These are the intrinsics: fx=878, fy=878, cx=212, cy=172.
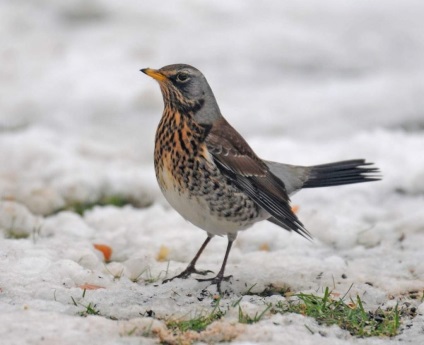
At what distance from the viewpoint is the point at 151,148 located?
954 centimetres

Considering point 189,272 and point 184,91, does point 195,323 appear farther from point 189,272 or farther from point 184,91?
point 184,91

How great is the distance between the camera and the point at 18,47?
11.8 meters

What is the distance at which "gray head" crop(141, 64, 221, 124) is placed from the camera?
19.9 feet

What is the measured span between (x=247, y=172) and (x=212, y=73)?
222 inches

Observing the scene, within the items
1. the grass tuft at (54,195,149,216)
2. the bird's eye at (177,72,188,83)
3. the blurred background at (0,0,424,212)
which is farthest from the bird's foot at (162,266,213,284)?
the blurred background at (0,0,424,212)

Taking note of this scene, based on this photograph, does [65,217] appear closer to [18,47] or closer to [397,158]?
[397,158]

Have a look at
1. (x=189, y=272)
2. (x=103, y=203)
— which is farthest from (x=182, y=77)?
(x=103, y=203)

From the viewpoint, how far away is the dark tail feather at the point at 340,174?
22.8 feet

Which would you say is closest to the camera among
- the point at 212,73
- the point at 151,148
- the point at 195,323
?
the point at 195,323

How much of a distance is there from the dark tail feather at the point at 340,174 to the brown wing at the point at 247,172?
0.66 meters

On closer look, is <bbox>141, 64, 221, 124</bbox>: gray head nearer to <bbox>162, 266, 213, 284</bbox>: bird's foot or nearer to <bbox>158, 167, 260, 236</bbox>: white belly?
<bbox>158, 167, 260, 236</bbox>: white belly

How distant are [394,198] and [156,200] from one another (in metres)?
2.26

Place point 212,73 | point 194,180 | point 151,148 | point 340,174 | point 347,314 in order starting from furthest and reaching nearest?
1. point 212,73
2. point 151,148
3. point 340,174
4. point 194,180
5. point 347,314

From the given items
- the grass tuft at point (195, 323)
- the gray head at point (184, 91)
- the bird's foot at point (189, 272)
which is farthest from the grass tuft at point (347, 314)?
the gray head at point (184, 91)
